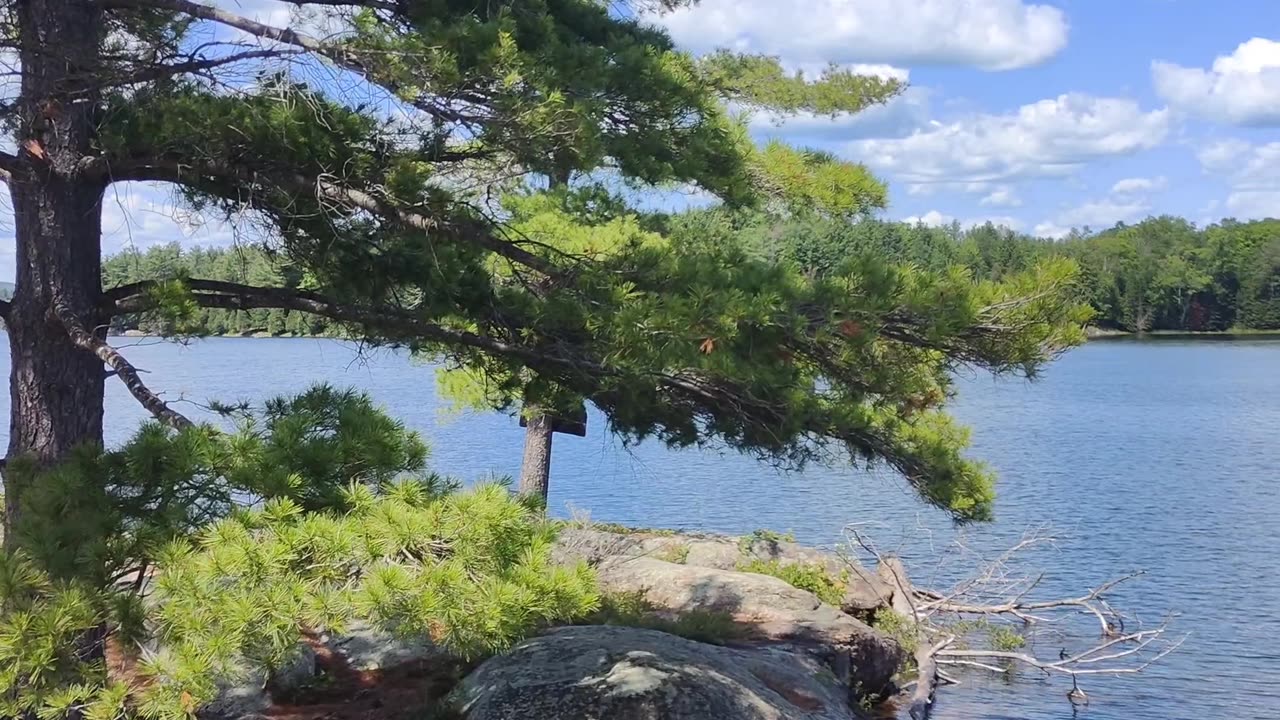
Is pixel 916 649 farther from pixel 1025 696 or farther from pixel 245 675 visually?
pixel 245 675

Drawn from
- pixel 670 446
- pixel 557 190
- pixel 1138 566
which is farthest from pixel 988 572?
pixel 670 446

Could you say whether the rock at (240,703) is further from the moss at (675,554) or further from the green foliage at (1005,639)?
the green foliage at (1005,639)

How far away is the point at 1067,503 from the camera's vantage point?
2020 cm

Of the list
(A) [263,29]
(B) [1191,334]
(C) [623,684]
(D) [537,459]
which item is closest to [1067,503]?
(D) [537,459]

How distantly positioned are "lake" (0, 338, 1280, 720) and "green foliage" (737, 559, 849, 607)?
4.01 feet

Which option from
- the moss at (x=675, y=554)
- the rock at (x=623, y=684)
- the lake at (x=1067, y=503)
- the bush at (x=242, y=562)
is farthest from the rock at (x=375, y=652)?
the moss at (x=675, y=554)

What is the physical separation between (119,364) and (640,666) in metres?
3.10

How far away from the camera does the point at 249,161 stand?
5.37 metres

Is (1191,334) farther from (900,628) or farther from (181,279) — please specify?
(181,279)

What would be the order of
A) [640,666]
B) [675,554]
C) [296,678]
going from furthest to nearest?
[675,554] → [296,678] → [640,666]

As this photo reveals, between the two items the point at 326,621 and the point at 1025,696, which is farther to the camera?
the point at 1025,696

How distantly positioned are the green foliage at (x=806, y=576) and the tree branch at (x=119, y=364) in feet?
23.1

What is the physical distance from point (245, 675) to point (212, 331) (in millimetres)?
2550

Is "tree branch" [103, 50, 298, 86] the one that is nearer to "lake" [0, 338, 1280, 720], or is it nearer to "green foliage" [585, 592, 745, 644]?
"lake" [0, 338, 1280, 720]
